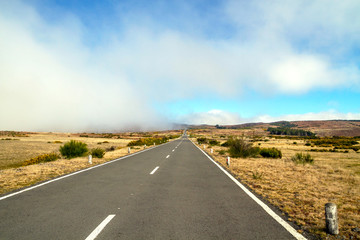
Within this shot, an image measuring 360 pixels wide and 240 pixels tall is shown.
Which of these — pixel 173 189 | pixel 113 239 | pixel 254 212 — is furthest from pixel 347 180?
pixel 113 239

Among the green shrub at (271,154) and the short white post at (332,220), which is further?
the green shrub at (271,154)

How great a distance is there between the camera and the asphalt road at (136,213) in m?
3.90

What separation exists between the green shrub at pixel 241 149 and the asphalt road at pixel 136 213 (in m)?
11.3

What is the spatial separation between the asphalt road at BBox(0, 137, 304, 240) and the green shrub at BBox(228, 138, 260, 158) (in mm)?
11322

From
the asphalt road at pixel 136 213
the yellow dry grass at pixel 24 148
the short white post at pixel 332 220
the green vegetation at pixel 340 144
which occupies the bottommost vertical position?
the green vegetation at pixel 340 144

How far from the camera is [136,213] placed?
16.2 ft

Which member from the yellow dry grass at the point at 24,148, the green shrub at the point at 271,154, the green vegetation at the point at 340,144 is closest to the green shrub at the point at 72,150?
the yellow dry grass at the point at 24,148

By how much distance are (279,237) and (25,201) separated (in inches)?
244

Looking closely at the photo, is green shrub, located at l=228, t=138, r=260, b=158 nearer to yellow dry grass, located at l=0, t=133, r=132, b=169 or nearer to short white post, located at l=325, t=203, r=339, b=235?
short white post, located at l=325, t=203, r=339, b=235

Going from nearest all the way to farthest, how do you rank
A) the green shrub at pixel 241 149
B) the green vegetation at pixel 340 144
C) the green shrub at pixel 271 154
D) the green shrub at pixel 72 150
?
the green shrub at pixel 72 150 → the green shrub at pixel 241 149 → the green shrub at pixel 271 154 → the green vegetation at pixel 340 144

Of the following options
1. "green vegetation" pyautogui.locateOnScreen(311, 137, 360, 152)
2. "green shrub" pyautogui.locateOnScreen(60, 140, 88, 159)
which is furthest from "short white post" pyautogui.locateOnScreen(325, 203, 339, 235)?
"green vegetation" pyautogui.locateOnScreen(311, 137, 360, 152)

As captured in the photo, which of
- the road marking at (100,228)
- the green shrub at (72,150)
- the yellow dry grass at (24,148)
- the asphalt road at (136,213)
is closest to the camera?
the road marking at (100,228)

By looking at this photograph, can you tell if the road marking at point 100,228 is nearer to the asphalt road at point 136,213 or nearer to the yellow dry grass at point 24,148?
the asphalt road at point 136,213

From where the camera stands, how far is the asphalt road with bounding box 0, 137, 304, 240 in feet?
12.8
